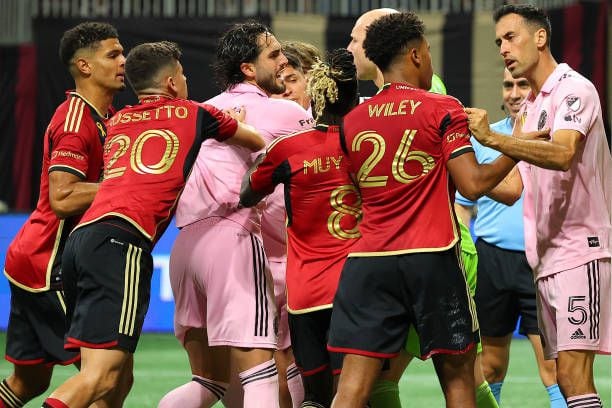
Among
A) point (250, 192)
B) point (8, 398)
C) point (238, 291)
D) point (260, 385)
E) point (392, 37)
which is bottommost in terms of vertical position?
point (8, 398)

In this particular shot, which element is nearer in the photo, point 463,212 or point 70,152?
point 70,152

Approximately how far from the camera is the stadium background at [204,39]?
1195cm

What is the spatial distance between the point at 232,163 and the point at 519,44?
1.48m

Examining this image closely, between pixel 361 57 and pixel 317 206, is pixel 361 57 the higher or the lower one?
the higher one

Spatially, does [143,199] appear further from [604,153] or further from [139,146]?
[604,153]


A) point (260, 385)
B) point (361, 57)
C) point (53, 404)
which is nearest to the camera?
point (53, 404)

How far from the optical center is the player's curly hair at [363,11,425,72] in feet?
16.9

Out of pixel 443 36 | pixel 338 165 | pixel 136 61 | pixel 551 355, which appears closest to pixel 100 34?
pixel 136 61

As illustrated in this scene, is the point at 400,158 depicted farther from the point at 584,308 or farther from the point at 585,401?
the point at 585,401

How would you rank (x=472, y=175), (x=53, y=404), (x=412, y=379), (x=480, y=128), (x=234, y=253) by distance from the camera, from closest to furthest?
1. (x=472, y=175)
2. (x=480, y=128)
3. (x=53, y=404)
4. (x=234, y=253)
5. (x=412, y=379)

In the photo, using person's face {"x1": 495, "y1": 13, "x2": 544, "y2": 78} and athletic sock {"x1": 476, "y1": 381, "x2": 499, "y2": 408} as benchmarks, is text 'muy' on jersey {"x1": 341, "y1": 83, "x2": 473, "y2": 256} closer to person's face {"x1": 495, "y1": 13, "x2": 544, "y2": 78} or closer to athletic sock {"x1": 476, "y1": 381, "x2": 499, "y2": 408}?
person's face {"x1": 495, "y1": 13, "x2": 544, "y2": 78}

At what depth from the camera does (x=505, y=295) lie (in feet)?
24.5

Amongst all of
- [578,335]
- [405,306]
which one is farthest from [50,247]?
[578,335]

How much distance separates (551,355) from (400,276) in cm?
108
